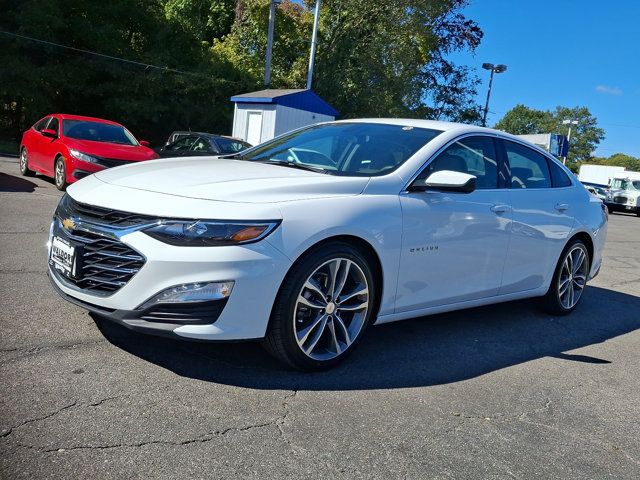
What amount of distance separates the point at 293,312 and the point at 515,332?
8.41 ft

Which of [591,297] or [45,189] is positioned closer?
[591,297]

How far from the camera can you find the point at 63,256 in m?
3.59

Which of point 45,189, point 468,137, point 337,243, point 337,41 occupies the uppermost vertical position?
point 337,41

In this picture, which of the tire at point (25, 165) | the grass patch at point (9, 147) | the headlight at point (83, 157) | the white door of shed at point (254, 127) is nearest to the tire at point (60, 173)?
the headlight at point (83, 157)

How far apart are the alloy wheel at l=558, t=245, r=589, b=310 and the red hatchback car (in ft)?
25.5

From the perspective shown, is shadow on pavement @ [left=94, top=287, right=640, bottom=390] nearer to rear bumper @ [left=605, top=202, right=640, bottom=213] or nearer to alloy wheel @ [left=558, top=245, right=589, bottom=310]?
alloy wheel @ [left=558, top=245, right=589, bottom=310]

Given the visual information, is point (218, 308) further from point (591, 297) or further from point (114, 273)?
point (591, 297)

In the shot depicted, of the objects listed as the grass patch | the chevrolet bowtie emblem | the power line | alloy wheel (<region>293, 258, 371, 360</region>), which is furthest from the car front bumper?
Answer: the power line

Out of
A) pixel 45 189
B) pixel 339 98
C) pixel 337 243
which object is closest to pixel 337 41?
pixel 339 98

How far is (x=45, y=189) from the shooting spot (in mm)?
11164

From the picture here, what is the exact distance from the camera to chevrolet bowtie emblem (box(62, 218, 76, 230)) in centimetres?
352

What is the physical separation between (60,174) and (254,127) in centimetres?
883

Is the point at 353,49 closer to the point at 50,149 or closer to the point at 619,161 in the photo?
the point at 50,149

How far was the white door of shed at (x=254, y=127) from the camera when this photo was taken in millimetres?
18938
